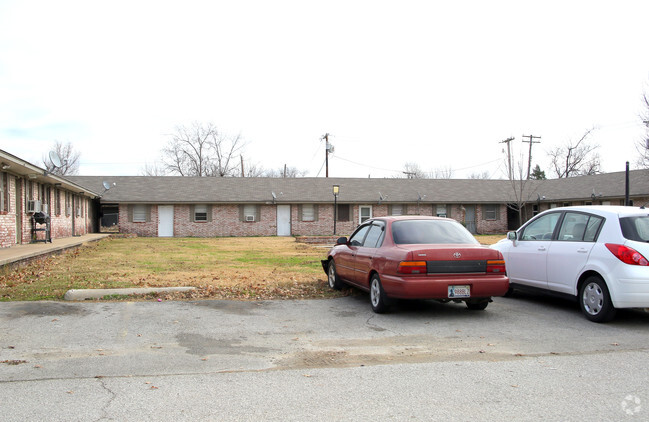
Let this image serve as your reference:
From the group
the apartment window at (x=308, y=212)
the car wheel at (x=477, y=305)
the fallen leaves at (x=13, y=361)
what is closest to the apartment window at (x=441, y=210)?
the apartment window at (x=308, y=212)

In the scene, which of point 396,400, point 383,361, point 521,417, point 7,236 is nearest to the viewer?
point 521,417

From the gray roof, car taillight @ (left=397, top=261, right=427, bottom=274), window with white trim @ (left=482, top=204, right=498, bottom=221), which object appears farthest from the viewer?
window with white trim @ (left=482, top=204, right=498, bottom=221)

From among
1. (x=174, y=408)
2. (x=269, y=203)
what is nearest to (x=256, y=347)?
(x=174, y=408)

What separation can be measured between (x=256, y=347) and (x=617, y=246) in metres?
5.01

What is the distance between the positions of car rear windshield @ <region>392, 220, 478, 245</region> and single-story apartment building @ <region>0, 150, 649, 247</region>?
22.1 m

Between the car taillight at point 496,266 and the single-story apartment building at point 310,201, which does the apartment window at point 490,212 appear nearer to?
the single-story apartment building at point 310,201

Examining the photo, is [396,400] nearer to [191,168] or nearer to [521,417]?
[521,417]

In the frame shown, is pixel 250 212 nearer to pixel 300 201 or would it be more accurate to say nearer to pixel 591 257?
pixel 300 201

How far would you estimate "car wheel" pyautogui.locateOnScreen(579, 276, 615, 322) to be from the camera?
6945 millimetres

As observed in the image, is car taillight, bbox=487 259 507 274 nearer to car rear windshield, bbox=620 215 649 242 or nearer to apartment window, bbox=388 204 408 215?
car rear windshield, bbox=620 215 649 242

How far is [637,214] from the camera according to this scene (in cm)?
725

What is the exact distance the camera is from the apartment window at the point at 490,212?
3881 centimetres

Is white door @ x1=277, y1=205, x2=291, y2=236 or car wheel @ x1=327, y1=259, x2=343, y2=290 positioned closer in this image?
car wheel @ x1=327, y1=259, x2=343, y2=290

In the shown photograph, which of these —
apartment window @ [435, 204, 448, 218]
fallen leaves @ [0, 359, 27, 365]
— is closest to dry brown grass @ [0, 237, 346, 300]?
fallen leaves @ [0, 359, 27, 365]
